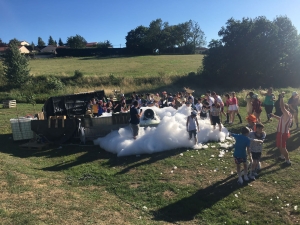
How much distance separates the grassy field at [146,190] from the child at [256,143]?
1.45 ft

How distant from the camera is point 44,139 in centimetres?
1147

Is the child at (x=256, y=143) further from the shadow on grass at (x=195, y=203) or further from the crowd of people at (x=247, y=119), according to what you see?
the shadow on grass at (x=195, y=203)

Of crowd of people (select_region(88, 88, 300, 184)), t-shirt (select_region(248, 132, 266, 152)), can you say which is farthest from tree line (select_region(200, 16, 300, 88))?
t-shirt (select_region(248, 132, 266, 152))

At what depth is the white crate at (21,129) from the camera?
Result: 1191cm

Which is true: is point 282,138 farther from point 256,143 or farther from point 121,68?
point 121,68

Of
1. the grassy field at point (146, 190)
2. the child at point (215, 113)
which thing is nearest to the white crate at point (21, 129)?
the grassy field at point (146, 190)

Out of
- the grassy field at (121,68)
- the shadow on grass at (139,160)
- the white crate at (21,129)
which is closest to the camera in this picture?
the shadow on grass at (139,160)

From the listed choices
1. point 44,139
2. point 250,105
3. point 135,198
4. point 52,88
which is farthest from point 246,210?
point 52,88

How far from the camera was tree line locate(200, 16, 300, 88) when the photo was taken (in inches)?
1308

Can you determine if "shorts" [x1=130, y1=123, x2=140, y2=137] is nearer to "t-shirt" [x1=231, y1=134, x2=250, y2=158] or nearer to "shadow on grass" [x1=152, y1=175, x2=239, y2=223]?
"shadow on grass" [x1=152, y1=175, x2=239, y2=223]

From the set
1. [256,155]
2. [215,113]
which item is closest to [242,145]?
[256,155]

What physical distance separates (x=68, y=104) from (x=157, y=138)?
22.0 ft

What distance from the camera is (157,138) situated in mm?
9992

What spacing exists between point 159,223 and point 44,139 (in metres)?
7.57
